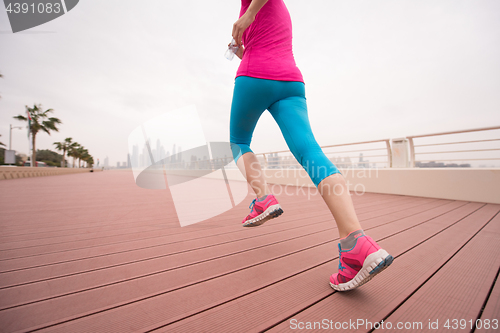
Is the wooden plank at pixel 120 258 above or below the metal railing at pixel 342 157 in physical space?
below

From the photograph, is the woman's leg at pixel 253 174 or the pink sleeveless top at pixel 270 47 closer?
the pink sleeveless top at pixel 270 47

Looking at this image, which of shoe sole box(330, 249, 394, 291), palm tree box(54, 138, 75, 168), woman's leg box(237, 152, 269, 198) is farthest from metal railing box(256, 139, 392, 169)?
palm tree box(54, 138, 75, 168)

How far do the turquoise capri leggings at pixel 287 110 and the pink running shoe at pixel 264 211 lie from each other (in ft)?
0.87

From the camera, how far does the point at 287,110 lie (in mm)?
882

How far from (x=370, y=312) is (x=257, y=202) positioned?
0.61 m

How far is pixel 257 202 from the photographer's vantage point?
42.0 inches

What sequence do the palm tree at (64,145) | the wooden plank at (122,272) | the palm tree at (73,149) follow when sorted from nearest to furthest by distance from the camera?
the wooden plank at (122,272), the palm tree at (64,145), the palm tree at (73,149)

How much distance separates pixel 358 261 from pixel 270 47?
875 mm

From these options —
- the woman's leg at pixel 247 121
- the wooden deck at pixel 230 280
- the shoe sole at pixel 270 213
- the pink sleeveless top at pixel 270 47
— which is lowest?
the wooden deck at pixel 230 280

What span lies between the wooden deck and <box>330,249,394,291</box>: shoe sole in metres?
0.07

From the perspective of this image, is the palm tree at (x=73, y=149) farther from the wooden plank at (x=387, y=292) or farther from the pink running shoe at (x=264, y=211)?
the wooden plank at (x=387, y=292)

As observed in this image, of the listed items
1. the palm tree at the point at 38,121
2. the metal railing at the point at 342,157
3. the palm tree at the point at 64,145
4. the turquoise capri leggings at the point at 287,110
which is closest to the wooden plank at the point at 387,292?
the turquoise capri leggings at the point at 287,110

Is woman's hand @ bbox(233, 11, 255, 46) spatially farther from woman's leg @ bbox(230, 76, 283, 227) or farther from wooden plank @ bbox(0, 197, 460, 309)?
wooden plank @ bbox(0, 197, 460, 309)

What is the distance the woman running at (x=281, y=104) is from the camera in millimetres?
691
